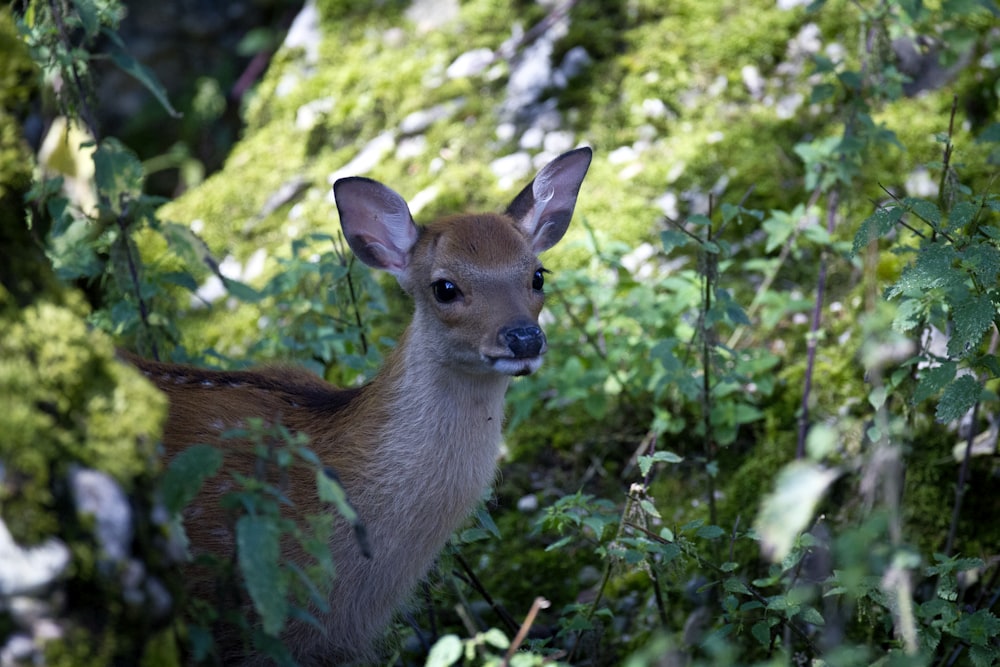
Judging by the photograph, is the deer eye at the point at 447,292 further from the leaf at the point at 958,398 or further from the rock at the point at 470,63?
the rock at the point at 470,63

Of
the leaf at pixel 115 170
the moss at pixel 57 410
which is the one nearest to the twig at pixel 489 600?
the leaf at pixel 115 170

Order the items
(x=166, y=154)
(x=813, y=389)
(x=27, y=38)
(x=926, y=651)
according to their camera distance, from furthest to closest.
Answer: (x=166, y=154), (x=813, y=389), (x=27, y=38), (x=926, y=651)

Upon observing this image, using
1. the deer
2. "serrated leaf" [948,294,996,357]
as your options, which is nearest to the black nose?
the deer

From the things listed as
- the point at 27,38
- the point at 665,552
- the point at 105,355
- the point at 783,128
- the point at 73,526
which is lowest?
the point at 783,128

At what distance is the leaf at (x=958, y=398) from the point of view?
302cm

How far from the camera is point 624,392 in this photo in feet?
15.6

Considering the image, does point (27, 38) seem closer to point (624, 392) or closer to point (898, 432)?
point (624, 392)

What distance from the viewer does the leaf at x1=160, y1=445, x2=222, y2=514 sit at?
2084mm

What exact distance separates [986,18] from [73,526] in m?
5.40

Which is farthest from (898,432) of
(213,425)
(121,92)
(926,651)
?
(121,92)

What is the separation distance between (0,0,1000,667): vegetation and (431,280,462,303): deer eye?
0.50 m

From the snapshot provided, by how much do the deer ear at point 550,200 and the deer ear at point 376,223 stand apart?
0.47 meters

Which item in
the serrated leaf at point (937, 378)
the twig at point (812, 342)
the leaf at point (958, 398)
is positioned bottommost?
the twig at point (812, 342)

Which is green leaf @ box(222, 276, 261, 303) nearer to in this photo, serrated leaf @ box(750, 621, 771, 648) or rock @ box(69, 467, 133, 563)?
rock @ box(69, 467, 133, 563)
